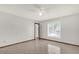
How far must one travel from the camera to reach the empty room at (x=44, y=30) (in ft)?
10.7

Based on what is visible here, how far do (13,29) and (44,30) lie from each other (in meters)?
3.26

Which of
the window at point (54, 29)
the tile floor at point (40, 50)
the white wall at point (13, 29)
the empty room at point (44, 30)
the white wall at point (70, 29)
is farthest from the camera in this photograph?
the window at point (54, 29)

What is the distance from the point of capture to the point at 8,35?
4.23m

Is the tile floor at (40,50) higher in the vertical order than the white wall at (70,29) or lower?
lower

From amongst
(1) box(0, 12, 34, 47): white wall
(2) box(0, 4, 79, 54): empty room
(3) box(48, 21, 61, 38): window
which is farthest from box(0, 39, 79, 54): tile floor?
(3) box(48, 21, 61, 38): window

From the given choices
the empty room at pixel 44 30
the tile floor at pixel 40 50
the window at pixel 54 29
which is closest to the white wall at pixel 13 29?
the empty room at pixel 44 30

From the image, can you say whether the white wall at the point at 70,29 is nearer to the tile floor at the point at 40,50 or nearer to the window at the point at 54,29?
the window at the point at 54,29

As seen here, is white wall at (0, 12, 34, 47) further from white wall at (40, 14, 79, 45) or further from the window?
white wall at (40, 14, 79, 45)

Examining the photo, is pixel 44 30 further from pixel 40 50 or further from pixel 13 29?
pixel 40 50

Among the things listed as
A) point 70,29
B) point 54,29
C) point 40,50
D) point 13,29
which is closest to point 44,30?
point 54,29

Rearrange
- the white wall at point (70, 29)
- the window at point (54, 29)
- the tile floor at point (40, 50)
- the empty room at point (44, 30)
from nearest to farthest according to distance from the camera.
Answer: the tile floor at point (40, 50) < the empty room at point (44, 30) < the white wall at point (70, 29) < the window at point (54, 29)

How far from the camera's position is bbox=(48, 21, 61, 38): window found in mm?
5574

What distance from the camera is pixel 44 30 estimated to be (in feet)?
23.0
